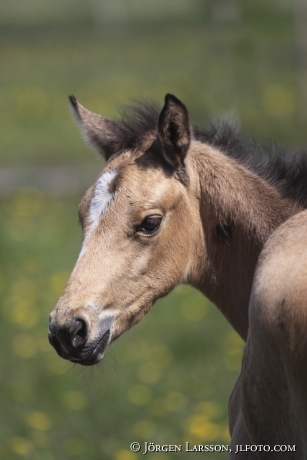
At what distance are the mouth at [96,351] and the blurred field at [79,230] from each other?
1.17ft

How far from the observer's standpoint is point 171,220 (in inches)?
139

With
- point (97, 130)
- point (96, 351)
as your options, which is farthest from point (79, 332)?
point (97, 130)

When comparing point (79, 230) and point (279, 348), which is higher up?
point (79, 230)

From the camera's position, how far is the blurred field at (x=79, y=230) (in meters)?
5.49

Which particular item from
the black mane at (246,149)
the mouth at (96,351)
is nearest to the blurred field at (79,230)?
the mouth at (96,351)

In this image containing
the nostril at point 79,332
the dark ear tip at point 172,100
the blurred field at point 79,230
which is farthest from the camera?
the blurred field at point 79,230

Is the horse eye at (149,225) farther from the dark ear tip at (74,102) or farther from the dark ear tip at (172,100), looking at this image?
the dark ear tip at (74,102)

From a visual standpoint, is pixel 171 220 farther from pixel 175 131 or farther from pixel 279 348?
pixel 279 348

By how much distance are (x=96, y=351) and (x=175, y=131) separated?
99 cm

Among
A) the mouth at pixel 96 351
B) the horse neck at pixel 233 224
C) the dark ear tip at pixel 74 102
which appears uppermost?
the dark ear tip at pixel 74 102

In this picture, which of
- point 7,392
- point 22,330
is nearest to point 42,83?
point 22,330

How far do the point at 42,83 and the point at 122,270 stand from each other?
63.1 feet

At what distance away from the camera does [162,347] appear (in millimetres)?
7305

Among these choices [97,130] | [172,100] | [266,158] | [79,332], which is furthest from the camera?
[97,130]
